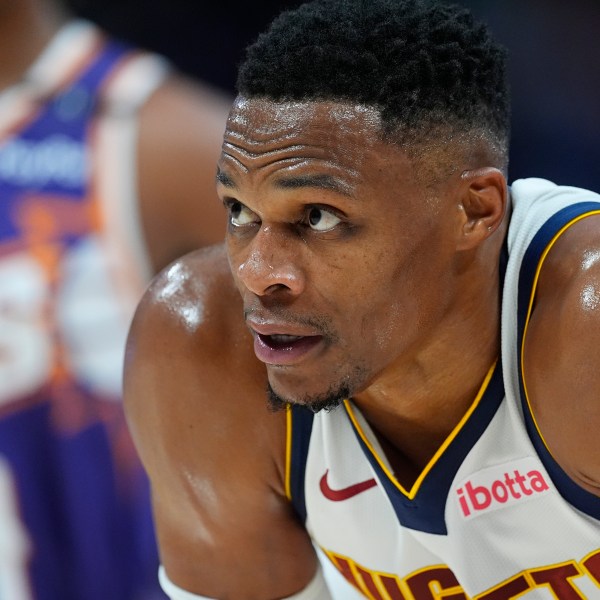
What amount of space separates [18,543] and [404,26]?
1.29 m

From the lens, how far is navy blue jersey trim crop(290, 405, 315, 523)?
4.67 ft

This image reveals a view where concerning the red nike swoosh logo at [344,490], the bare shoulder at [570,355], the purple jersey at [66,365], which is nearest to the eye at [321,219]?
the bare shoulder at [570,355]

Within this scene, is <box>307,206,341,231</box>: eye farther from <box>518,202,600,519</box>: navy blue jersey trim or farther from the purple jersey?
the purple jersey

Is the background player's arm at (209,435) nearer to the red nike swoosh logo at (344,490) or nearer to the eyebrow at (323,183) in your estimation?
the red nike swoosh logo at (344,490)

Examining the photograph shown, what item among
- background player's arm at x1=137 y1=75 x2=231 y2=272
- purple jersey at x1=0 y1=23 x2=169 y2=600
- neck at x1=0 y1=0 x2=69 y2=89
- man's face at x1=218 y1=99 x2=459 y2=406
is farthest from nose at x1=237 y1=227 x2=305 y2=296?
neck at x1=0 y1=0 x2=69 y2=89

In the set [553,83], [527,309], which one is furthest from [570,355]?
[553,83]

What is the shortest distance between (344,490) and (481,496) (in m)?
0.18

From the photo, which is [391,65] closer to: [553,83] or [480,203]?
[480,203]

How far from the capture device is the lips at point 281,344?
3.99 ft

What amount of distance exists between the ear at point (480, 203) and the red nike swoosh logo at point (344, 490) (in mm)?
338

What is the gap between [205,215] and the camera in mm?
1973

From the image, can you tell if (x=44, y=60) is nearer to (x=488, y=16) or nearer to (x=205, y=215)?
(x=205, y=215)

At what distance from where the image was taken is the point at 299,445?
1437 millimetres

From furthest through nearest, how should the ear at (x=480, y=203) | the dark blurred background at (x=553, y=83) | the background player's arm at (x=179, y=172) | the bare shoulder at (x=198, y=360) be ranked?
the dark blurred background at (x=553, y=83) → the background player's arm at (x=179, y=172) → the bare shoulder at (x=198, y=360) → the ear at (x=480, y=203)
